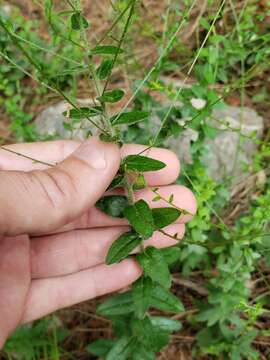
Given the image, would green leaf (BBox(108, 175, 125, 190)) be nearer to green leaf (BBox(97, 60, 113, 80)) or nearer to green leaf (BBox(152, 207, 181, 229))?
green leaf (BBox(152, 207, 181, 229))

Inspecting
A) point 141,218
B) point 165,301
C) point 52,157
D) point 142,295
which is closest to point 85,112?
point 141,218

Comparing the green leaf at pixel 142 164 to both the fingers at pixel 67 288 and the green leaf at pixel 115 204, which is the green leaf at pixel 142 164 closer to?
the green leaf at pixel 115 204

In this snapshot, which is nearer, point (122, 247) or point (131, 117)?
point (131, 117)

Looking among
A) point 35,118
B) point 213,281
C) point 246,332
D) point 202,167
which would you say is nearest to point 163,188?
point 202,167

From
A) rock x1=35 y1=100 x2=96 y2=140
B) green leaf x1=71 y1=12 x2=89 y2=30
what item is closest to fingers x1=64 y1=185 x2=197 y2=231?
green leaf x1=71 y1=12 x2=89 y2=30

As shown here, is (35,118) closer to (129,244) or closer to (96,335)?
(96,335)

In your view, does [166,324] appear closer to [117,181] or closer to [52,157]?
[117,181]
